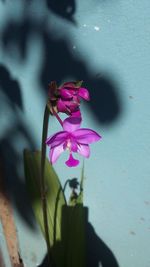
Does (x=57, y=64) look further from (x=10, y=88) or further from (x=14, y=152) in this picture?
(x=14, y=152)

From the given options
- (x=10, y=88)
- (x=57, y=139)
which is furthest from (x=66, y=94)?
(x=10, y=88)

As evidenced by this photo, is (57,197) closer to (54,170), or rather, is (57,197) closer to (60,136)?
(54,170)

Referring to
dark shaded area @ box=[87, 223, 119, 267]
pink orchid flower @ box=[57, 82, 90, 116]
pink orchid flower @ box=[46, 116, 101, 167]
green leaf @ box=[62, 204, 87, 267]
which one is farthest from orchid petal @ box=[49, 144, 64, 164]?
dark shaded area @ box=[87, 223, 119, 267]

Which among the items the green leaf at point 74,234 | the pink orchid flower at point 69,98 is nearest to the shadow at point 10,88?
the green leaf at point 74,234

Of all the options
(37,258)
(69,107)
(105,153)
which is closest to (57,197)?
(105,153)

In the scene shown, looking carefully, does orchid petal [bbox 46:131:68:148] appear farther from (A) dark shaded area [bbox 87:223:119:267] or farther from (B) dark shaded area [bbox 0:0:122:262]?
(A) dark shaded area [bbox 87:223:119:267]

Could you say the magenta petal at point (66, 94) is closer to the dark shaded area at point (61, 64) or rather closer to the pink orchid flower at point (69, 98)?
the pink orchid flower at point (69, 98)
